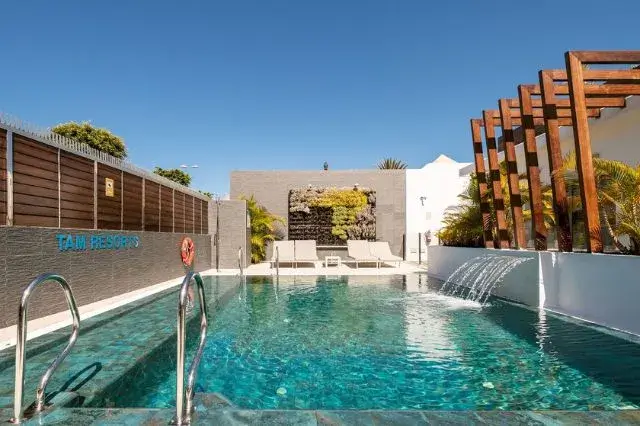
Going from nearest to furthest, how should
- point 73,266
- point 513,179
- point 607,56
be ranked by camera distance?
point 73,266 → point 607,56 → point 513,179

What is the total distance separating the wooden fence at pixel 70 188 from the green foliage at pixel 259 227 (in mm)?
6517

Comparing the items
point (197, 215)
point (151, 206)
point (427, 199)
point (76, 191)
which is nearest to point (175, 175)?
point (427, 199)

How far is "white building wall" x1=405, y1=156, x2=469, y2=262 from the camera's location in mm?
20969

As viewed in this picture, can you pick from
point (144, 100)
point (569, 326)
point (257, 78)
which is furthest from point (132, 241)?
point (144, 100)

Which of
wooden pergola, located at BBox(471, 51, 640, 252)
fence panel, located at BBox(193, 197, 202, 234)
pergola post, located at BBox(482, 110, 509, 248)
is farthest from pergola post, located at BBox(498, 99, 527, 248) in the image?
fence panel, located at BBox(193, 197, 202, 234)

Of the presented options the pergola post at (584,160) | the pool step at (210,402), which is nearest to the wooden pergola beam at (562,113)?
the pergola post at (584,160)

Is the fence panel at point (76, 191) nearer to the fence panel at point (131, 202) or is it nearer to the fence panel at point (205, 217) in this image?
the fence panel at point (131, 202)

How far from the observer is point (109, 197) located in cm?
884

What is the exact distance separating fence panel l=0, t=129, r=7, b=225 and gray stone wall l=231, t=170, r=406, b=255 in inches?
563

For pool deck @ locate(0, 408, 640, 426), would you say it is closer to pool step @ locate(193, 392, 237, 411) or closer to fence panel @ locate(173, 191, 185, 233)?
pool step @ locate(193, 392, 237, 411)

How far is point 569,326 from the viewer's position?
21.2ft

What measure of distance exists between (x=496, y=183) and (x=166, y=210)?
8.99 metres

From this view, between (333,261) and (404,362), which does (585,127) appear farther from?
(333,261)

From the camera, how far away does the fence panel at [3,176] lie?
5.66 meters
